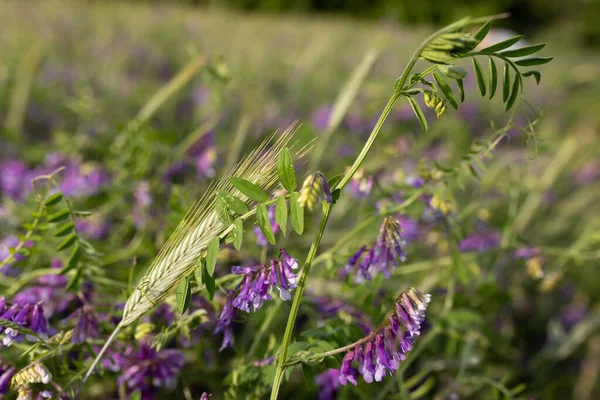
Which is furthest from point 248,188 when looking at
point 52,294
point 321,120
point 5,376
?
point 321,120

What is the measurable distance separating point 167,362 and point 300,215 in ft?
1.55

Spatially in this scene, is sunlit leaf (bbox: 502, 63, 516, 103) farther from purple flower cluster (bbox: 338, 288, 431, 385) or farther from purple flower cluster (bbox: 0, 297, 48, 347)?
purple flower cluster (bbox: 0, 297, 48, 347)

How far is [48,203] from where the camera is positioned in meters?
→ 1.02

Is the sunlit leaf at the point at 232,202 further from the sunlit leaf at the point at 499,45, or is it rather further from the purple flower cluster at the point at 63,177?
the purple flower cluster at the point at 63,177

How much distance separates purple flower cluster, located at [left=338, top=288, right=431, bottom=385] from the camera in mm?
742

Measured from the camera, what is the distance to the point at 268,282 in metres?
0.79

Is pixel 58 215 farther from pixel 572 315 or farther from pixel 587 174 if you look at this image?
pixel 587 174

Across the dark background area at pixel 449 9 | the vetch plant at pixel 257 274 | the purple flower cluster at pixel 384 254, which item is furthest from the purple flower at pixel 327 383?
the dark background area at pixel 449 9

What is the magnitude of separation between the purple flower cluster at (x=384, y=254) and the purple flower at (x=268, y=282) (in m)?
0.17

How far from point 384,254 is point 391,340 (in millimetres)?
157

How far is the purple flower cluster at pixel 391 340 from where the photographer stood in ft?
2.43

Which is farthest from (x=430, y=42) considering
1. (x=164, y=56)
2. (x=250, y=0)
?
(x=250, y=0)

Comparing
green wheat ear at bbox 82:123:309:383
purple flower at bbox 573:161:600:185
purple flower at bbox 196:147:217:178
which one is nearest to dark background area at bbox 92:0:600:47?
purple flower at bbox 573:161:600:185

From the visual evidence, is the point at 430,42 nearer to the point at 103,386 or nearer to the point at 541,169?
the point at 103,386
